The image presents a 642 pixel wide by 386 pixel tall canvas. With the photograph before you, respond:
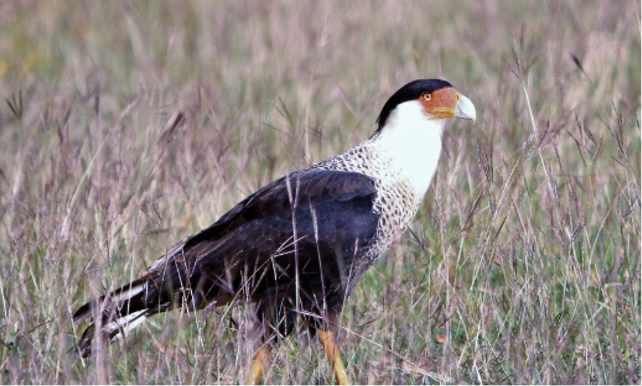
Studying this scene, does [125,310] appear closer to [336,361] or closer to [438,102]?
[336,361]

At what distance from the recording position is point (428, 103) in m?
4.35

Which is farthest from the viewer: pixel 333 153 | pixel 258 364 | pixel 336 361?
pixel 333 153

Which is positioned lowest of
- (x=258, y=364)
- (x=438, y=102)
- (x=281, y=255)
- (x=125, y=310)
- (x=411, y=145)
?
(x=258, y=364)

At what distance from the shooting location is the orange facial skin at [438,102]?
435 centimetres

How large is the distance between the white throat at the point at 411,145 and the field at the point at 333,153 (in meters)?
0.16

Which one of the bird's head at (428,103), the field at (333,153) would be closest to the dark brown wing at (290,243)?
the field at (333,153)

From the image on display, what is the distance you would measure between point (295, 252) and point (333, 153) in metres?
Answer: 2.16

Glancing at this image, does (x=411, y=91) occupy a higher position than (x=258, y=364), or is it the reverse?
(x=411, y=91)

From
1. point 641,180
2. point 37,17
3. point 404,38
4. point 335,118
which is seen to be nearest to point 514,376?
point 641,180

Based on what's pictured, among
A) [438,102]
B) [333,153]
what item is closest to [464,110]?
[438,102]

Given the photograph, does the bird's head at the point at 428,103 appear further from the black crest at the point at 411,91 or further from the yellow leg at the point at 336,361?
the yellow leg at the point at 336,361

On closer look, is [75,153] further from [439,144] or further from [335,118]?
[335,118]

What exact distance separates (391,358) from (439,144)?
1140mm

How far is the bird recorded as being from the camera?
154 inches
